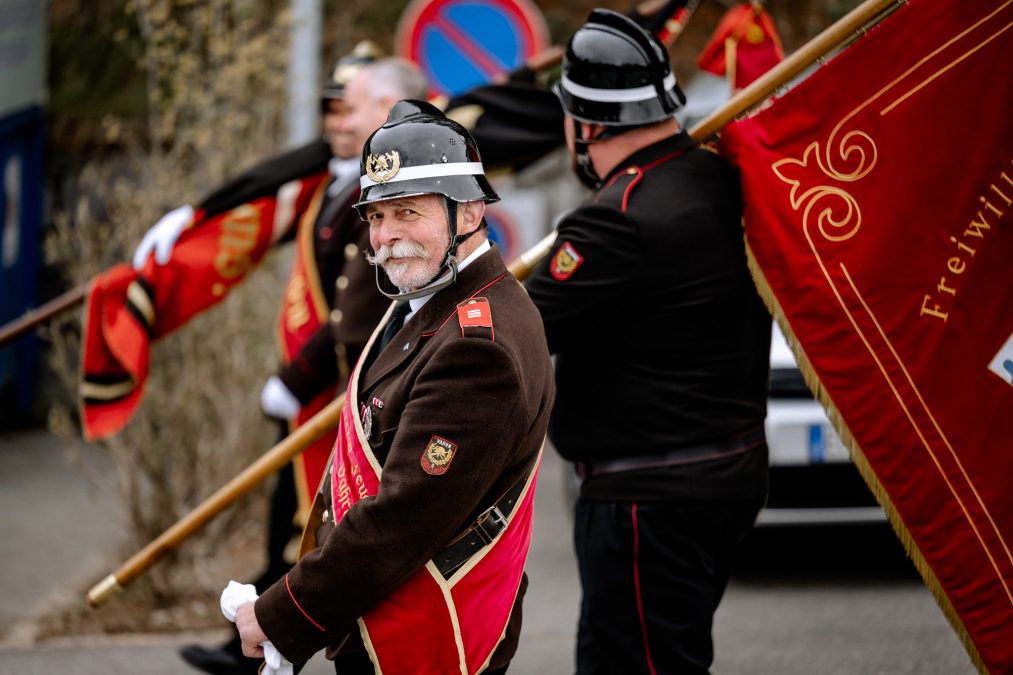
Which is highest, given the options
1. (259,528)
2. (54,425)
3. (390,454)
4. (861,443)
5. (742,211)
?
(742,211)

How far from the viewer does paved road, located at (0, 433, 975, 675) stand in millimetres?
5133

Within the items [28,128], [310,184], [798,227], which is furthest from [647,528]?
[28,128]

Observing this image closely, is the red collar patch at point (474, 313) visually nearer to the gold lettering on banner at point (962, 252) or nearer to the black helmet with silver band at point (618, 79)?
the black helmet with silver band at point (618, 79)

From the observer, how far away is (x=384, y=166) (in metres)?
2.72

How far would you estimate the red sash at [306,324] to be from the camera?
4648mm

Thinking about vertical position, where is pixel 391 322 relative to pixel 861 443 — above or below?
above

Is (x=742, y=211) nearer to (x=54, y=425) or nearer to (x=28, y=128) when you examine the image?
(x=54, y=425)

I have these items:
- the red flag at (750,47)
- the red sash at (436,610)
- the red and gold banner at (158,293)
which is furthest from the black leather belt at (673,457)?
the red and gold banner at (158,293)

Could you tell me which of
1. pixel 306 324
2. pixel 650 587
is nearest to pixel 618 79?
pixel 650 587

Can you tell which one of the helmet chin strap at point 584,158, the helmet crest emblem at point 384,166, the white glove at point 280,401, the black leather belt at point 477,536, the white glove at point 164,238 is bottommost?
the white glove at point 280,401

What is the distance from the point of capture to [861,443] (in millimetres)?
3424

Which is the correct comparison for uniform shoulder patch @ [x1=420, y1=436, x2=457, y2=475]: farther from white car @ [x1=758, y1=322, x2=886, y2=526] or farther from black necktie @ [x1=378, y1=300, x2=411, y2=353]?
white car @ [x1=758, y1=322, x2=886, y2=526]

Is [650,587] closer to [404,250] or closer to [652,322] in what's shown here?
[652,322]

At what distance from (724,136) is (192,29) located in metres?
3.75
